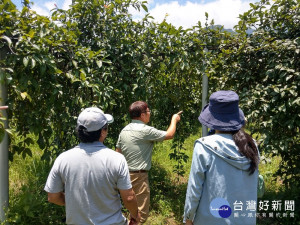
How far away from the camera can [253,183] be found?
155 centimetres

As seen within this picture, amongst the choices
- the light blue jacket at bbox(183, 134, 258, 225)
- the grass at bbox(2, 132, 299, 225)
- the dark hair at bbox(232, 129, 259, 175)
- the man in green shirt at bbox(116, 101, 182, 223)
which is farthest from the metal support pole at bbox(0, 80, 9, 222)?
the dark hair at bbox(232, 129, 259, 175)

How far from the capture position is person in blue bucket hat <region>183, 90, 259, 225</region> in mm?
1496

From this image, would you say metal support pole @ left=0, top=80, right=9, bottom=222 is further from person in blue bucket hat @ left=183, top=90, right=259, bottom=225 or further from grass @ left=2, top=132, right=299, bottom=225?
person in blue bucket hat @ left=183, top=90, right=259, bottom=225

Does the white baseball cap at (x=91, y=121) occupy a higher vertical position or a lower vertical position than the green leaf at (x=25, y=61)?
lower

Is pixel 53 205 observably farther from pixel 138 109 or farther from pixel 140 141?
pixel 138 109

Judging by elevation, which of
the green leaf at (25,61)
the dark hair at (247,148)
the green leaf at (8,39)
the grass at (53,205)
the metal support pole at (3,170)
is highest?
the green leaf at (8,39)

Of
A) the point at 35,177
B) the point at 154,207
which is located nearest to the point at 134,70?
the point at 154,207

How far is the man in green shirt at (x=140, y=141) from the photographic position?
2.61m

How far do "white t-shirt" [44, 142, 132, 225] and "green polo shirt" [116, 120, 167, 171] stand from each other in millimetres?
1017

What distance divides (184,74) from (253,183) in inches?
84.6

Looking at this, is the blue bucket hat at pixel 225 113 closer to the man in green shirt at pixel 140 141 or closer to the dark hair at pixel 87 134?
the dark hair at pixel 87 134

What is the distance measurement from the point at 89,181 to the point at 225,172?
0.73 m

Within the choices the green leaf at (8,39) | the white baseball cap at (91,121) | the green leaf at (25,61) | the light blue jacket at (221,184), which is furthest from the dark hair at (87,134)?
the green leaf at (8,39)

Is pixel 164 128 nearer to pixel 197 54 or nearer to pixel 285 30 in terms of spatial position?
pixel 197 54
